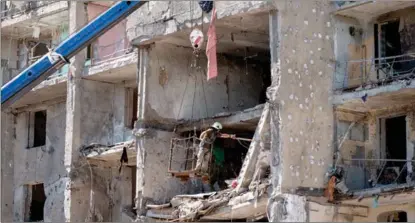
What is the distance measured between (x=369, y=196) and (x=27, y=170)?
14.9 m

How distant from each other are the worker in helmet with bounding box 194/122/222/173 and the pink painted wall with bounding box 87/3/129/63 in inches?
263

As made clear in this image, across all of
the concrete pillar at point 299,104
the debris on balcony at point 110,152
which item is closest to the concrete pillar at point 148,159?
the debris on balcony at point 110,152

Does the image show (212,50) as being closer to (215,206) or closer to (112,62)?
(215,206)

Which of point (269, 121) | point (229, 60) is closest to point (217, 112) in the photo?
point (229, 60)

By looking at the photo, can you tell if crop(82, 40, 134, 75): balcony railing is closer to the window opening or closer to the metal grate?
the window opening

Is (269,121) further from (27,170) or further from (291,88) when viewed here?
(27,170)

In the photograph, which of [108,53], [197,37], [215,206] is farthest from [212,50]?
[108,53]

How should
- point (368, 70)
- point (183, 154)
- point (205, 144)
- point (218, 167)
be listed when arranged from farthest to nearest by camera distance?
point (183, 154) < point (218, 167) < point (205, 144) < point (368, 70)

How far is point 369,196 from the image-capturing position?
89.1 ft

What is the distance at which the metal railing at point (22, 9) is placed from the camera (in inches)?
1462

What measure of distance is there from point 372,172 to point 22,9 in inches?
567

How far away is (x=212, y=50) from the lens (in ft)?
96.9

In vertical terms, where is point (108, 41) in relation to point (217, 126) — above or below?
above

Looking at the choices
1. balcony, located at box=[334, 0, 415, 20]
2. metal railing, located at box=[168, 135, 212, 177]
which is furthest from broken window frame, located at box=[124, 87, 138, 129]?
balcony, located at box=[334, 0, 415, 20]
